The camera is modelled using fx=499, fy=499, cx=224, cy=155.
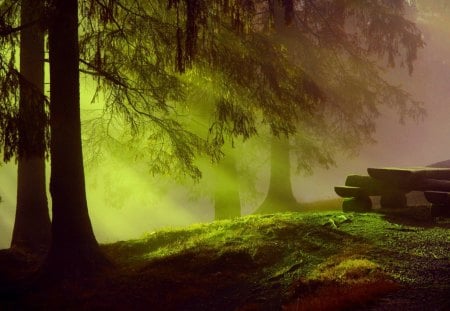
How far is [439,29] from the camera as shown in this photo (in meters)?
39.0

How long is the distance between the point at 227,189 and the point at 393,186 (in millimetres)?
6754

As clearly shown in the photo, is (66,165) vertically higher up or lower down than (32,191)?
higher up

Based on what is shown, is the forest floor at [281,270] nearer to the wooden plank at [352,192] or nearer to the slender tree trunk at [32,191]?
the wooden plank at [352,192]

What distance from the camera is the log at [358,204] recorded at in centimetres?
1137

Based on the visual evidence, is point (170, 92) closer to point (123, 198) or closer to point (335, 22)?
point (335, 22)

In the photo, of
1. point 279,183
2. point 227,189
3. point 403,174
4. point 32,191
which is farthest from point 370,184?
point 32,191

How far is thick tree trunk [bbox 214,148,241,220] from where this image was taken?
54.2ft

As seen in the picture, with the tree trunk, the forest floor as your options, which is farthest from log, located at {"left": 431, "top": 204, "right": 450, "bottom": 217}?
the tree trunk

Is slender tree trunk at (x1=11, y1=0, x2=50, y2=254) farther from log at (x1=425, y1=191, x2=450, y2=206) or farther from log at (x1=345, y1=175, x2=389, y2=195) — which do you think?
log at (x1=425, y1=191, x2=450, y2=206)

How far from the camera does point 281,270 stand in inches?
314

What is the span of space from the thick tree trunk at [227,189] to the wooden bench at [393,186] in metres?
5.31

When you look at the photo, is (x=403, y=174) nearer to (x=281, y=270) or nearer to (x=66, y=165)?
(x=281, y=270)

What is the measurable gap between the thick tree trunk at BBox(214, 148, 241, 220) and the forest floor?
17.7 ft

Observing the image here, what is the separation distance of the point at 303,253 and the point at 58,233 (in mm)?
4549
